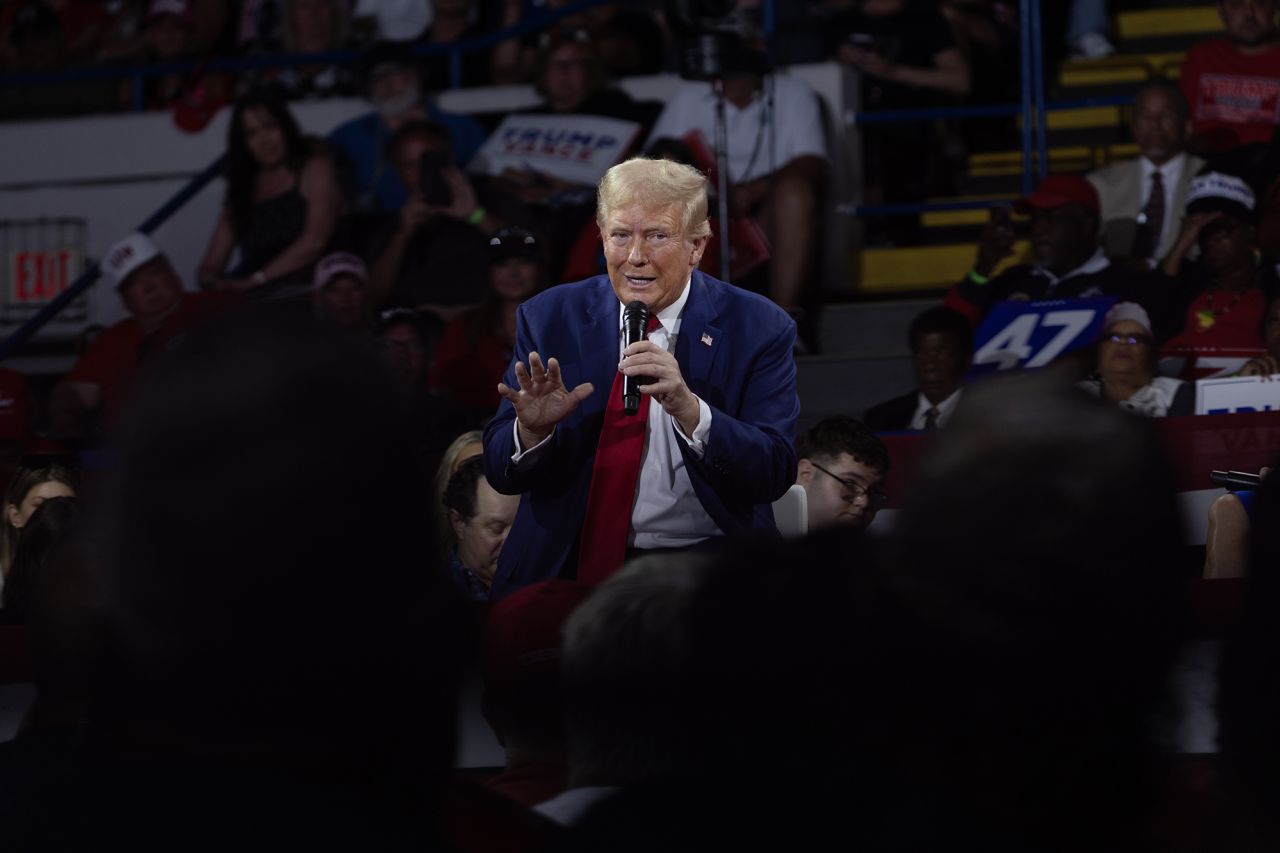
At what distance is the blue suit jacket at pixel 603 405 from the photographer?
302cm

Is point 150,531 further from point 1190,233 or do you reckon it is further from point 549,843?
point 1190,233

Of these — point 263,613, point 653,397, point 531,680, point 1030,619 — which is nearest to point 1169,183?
point 653,397

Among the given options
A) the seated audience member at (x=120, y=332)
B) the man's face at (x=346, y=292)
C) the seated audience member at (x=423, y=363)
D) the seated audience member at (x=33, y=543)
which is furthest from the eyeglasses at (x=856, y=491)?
the seated audience member at (x=120, y=332)

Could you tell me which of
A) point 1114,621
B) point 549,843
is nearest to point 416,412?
point 549,843

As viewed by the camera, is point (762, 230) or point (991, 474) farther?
point (762, 230)

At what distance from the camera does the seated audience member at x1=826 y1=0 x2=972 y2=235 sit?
7.36 metres

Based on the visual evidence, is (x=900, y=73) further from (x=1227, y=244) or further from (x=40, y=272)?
(x=40, y=272)

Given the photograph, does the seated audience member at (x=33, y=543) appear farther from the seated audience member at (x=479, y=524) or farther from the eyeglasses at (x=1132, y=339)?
the eyeglasses at (x=1132, y=339)

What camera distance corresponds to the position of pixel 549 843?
3.93 ft

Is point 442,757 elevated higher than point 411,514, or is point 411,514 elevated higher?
point 411,514

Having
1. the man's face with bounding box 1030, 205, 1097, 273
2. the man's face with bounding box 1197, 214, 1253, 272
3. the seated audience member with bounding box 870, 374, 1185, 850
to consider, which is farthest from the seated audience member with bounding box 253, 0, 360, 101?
the seated audience member with bounding box 870, 374, 1185, 850

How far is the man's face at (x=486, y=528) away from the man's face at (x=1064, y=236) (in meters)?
2.97


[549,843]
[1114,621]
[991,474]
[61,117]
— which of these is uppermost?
[61,117]

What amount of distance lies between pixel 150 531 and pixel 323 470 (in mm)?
121
